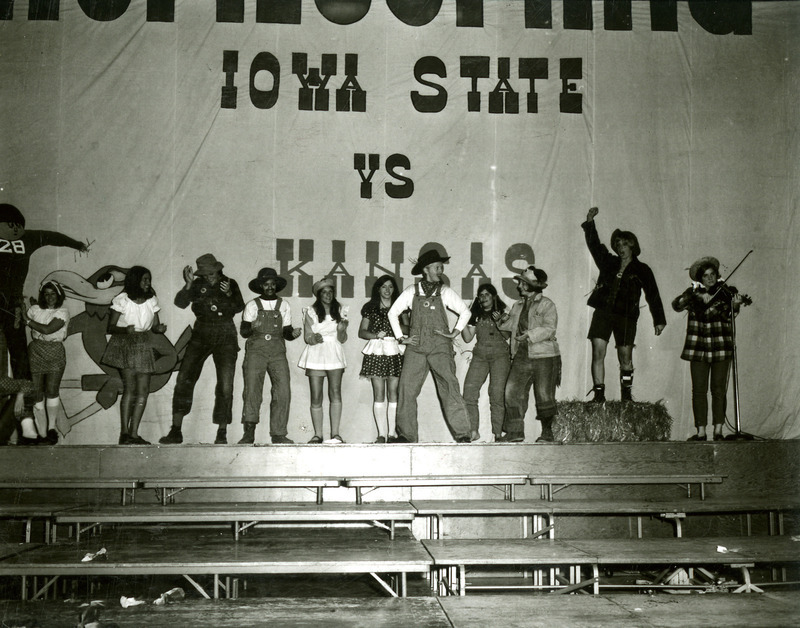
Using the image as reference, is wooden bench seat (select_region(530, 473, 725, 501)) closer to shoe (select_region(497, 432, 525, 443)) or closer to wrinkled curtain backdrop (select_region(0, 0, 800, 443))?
shoe (select_region(497, 432, 525, 443))

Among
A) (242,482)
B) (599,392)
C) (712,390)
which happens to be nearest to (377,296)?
(242,482)

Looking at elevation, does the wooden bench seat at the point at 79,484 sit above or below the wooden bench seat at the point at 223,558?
above

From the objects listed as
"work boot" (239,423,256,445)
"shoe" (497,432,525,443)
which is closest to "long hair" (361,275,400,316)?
"work boot" (239,423,256,445)

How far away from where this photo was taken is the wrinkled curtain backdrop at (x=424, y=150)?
28.3 feet

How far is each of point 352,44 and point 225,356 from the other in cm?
371

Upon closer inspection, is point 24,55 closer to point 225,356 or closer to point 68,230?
point 68,230

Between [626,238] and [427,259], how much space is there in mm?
2363

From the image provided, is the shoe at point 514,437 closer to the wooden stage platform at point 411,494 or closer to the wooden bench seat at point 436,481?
the wooden stage platform at point 411,494

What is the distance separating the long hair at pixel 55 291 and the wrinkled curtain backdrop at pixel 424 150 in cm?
20

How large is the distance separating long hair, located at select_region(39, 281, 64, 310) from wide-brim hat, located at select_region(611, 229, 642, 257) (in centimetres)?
597

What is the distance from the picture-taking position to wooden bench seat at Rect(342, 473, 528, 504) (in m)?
7.06

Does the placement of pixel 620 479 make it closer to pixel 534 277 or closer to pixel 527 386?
pixel 527 386

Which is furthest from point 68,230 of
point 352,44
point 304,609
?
point 304,609

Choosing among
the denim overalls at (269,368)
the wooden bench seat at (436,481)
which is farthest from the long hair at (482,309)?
the denim overalls at (269,368)
